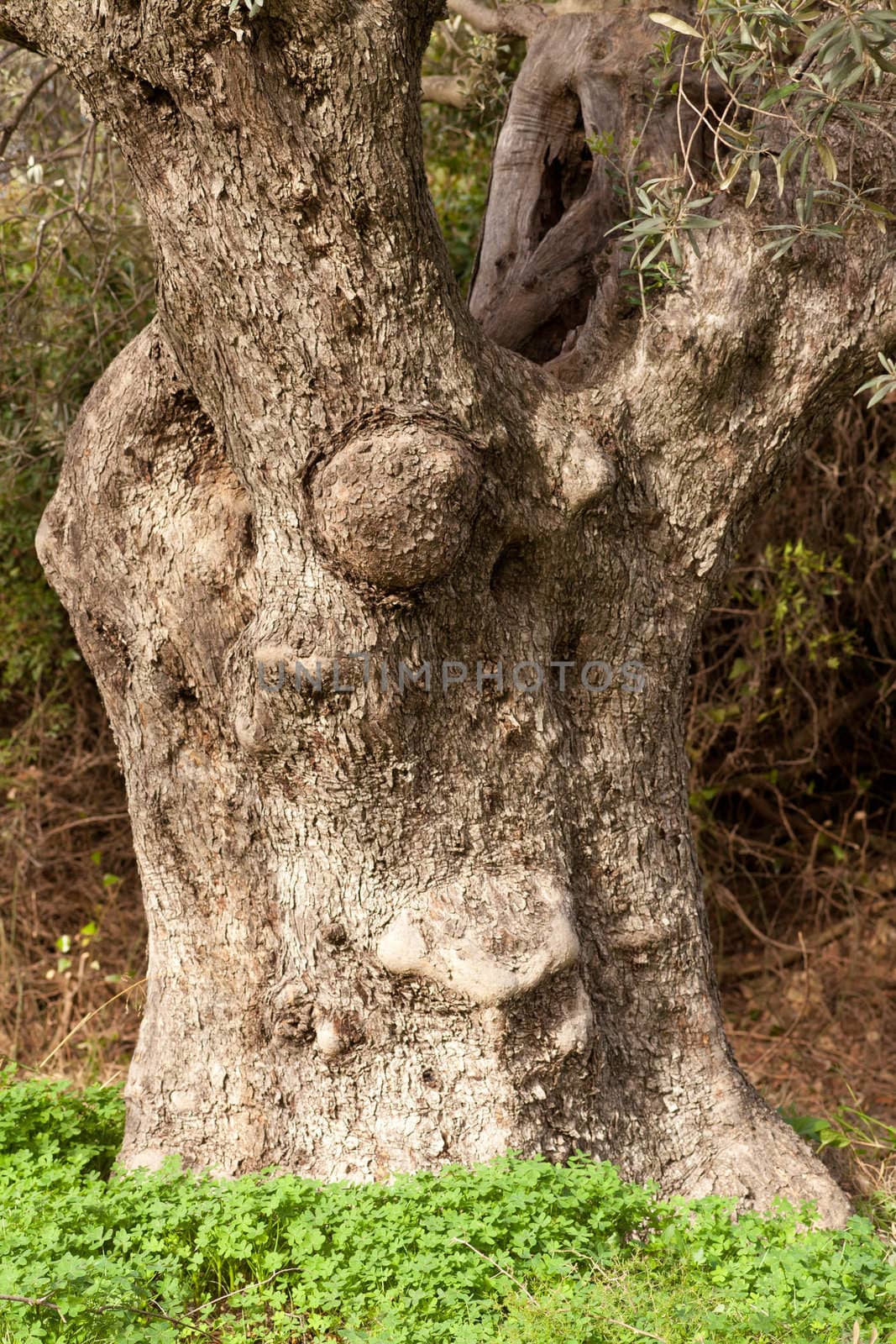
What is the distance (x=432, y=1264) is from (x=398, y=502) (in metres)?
1.59

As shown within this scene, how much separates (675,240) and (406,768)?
135 cm

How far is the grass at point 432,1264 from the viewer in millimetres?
2381

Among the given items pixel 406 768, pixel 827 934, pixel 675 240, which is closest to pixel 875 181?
pixel 675 240

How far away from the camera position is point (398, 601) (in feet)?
8.84

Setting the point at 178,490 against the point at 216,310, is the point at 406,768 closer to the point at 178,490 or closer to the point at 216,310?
the point at 178,490

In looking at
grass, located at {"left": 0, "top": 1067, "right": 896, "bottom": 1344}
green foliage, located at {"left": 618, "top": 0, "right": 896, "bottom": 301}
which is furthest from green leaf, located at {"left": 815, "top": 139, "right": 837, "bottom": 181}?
grass, located at {"left": 0, "top": 1067, "right": 896, "bottom": 1344}

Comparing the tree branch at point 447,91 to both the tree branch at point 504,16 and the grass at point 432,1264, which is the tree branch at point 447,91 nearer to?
the tree branch at point 504,16

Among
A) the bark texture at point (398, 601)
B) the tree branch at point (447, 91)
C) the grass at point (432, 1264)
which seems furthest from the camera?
the tree branch at point (447, 91)

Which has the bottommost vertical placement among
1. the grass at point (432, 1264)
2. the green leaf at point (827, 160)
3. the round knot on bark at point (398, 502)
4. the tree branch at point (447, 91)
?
the grass at point (432, 1264)

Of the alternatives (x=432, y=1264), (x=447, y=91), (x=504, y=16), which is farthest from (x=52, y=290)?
(x=432, y=1264)

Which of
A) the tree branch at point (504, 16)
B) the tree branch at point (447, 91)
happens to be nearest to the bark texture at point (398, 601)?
the tree branch at point (504, 16)

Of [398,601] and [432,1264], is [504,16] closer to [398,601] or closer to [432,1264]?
[398,601]
